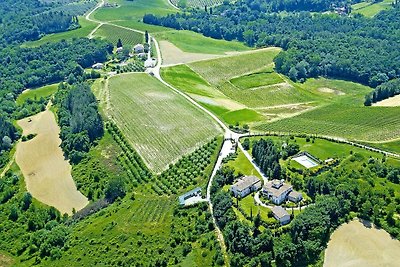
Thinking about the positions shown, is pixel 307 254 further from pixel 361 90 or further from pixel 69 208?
pixel 361 90

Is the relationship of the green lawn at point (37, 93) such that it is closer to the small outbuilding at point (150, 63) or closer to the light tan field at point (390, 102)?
the small outbuilding at point (150, 63)

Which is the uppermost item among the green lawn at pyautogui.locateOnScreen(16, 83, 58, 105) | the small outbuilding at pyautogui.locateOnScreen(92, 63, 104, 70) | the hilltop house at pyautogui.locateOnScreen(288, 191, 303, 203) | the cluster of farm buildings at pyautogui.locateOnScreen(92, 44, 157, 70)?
the hilltop house at pyautogui.locateOnScreen(288, 191, 303, 203)

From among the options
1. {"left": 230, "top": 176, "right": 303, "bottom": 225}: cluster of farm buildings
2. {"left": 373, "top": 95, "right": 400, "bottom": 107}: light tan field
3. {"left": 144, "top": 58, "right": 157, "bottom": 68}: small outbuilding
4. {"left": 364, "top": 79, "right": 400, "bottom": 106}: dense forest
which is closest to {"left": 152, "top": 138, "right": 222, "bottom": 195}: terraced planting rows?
{"left": 230, "top": 176, "right": 303, "bottom": 225}: cluster of farm buildings

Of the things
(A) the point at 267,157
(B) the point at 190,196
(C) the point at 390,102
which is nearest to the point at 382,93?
(C) the point at 390,102

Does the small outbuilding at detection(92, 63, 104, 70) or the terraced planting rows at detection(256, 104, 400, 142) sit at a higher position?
the terraced planting rows at detection(256, 104, 400, 142)

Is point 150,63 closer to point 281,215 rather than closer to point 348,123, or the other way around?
point 348,123

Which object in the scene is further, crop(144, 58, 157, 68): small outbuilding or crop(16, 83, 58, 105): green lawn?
crop(144, 58, 157, 68): small outbuilding

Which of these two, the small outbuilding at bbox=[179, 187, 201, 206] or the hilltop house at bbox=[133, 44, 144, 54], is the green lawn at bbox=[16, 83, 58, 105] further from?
the small outbuilding at bbox=[179, 187, 201, 206]

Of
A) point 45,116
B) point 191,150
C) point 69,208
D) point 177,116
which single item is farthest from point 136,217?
point 45,116
